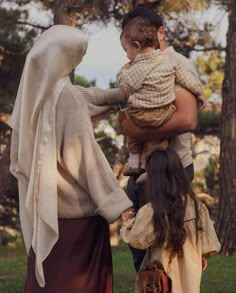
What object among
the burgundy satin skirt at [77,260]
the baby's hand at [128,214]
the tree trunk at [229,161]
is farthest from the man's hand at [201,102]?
the tree trunk at [229,161]

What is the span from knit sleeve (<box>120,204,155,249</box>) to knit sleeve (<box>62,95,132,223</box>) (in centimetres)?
10

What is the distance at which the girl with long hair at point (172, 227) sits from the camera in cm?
416

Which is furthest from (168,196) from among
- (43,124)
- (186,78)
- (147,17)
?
(147,17)

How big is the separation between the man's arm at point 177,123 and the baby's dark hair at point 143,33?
0.87 ft

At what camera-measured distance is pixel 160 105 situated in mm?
4039

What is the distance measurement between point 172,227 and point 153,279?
26 centimetres

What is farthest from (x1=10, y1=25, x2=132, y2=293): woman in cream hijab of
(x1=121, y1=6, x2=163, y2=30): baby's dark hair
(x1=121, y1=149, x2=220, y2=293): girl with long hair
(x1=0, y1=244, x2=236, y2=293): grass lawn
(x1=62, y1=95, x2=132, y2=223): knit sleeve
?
(x1=0, y1=244, x2=236, y2=293): grass lawn

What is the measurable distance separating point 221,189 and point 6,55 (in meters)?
7.84

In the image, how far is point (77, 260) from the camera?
13.9ft

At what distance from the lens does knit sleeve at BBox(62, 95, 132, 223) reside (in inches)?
161

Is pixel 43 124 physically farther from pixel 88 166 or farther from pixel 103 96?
pixel 103 96

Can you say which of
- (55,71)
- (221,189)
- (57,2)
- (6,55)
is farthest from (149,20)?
(6,55)

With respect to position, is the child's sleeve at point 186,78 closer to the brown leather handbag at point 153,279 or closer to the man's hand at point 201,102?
the man's hand at point 201,102

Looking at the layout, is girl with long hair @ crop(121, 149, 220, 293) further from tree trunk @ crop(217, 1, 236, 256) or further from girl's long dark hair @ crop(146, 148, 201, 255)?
tree trunk @ crop(217, 1, 236, 256)
